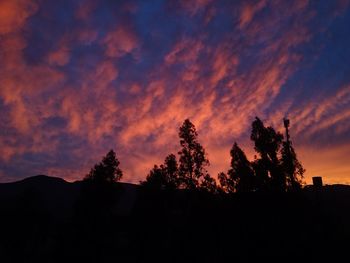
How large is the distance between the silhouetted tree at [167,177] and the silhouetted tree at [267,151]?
10.4 meters

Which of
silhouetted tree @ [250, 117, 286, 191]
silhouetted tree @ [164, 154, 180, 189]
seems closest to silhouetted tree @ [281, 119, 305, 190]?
silhouetted tree @ [250, 117, 286, 191]

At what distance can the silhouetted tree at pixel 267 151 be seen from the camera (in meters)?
38.9

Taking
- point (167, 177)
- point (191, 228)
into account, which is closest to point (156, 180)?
point (167, 177)

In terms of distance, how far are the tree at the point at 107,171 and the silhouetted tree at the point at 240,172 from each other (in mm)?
15027

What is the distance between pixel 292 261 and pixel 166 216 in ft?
62.4

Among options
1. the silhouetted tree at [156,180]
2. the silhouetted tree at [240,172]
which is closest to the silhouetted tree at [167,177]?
the silhouetted tree at [156,180]

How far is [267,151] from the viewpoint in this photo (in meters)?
41.2

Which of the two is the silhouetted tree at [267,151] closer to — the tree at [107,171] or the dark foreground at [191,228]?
the dark foreground at [191,228]

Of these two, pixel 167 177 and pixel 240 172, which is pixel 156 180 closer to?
pixel 167 177

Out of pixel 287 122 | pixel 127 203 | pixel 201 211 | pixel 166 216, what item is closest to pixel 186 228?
pixel 201 211

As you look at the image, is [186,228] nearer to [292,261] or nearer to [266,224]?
[266,224]

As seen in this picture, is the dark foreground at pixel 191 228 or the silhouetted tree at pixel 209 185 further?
the silhouetted tree at pixel 209 185

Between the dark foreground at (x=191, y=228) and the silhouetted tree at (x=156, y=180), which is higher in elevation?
the silhouetted tree at (x=156, y=180)

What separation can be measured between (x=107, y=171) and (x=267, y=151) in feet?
69.7
